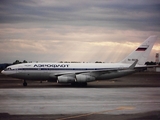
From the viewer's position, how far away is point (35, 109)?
17.5m

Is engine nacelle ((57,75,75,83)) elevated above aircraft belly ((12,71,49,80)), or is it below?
below

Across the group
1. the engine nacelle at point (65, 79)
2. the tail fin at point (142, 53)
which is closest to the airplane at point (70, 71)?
the engine nacelle at point (65, 79)

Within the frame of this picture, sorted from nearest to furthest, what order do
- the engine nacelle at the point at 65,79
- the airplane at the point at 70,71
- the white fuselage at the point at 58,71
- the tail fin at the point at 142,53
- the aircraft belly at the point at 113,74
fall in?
the engine nacelle at the point at 65,79 → the airplane at the point at 70,71 → the white fuselage at the point at 58,71 → the aircraft belly at the point at 113,74 → the tail fin at the point at 142,53

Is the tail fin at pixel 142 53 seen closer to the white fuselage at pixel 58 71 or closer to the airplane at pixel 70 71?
→ the airplane at pixel 70 71

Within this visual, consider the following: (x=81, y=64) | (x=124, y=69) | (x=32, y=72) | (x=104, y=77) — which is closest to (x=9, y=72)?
(x=32, y=72)

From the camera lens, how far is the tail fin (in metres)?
42.3

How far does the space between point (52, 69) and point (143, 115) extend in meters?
25.3

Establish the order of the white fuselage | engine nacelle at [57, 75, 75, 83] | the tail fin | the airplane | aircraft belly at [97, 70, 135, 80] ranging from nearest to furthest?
engine nacelle at [57, 75, 75, 83]
the airplane
the white fuselage
aircraft belly at [97, 70, 135, 80]
the tail fin

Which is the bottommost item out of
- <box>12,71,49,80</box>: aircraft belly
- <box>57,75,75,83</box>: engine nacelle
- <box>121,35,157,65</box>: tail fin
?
<box>57,75,75,83</box>: engine nacelle

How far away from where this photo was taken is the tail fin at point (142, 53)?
1666 inches

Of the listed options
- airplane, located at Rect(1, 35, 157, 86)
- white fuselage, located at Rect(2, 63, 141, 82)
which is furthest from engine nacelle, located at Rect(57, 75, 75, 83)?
white fuselage, located at Rect(2, 63, 141, 82)

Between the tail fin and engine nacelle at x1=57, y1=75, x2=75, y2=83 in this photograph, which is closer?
engine nacelle at x1=57, y1=75, x2=75, y2=83

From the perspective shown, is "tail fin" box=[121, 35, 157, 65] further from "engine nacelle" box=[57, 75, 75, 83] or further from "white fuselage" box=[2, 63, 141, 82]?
"engine nacelle" box=[57, 75, 75, 83]

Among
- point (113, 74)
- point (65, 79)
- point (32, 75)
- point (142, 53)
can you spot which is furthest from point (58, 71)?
point (142, 53)
